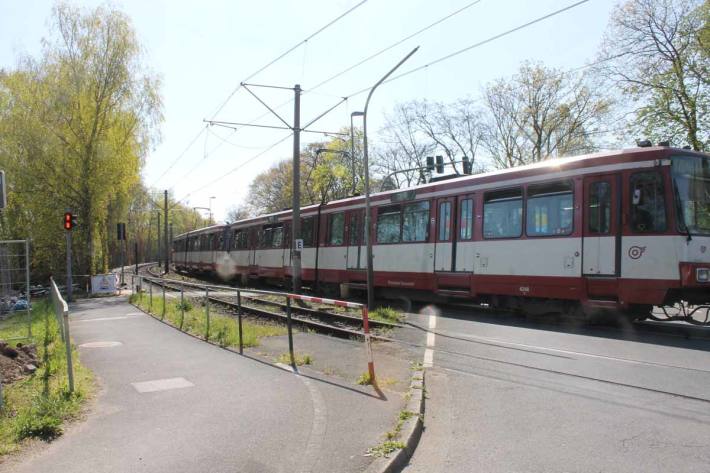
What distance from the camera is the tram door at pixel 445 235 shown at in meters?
15.2

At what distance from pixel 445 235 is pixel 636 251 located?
5.40 m

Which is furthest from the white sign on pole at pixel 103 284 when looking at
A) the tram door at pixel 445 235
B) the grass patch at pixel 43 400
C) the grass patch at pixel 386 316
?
the tram door at pixel 445 235

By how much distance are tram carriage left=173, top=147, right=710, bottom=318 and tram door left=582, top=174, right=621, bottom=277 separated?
0.07ft

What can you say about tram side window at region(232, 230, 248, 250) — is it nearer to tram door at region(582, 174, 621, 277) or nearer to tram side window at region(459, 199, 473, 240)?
tram side window at region(459, 199, 473, 240)

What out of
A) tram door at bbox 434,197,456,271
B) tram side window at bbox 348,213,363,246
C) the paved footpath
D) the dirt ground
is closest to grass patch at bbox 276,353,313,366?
the paved footpath

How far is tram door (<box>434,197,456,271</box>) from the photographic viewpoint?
49.9 ft

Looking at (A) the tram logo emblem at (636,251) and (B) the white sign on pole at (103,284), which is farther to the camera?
(B) the white sign on pole at (103,284)

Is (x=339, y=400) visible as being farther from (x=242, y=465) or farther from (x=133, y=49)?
(x=133, y=49)

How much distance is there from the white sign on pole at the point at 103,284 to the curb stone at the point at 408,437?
2254 centimetres

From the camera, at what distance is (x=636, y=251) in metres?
10.9

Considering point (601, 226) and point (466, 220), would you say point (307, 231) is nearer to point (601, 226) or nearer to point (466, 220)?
point (466, 220)

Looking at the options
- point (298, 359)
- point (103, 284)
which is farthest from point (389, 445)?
point (103, 284)

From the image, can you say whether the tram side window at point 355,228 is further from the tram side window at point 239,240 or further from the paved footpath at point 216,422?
the tram side window at point 239,240

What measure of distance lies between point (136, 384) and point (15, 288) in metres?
8.30
